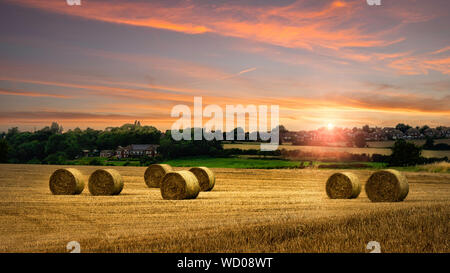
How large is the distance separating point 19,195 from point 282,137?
26837 mm

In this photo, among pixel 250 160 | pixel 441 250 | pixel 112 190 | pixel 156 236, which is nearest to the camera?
pixel 441 250

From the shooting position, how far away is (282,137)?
42.3 m

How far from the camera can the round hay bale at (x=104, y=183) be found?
19.8 meters

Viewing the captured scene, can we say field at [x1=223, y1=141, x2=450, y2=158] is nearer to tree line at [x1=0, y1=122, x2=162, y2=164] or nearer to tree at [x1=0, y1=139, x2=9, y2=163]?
tree line at [x1=0, y1=122, x2=162, y2=164]

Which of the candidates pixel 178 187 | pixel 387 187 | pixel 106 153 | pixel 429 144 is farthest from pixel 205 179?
pixel 429 144

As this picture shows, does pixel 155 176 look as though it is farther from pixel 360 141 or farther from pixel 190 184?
pixel 360 141

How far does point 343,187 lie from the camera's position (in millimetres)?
19703

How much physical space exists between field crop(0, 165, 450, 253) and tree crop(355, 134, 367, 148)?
76.9 ft

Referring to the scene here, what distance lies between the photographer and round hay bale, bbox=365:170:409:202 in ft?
59.8

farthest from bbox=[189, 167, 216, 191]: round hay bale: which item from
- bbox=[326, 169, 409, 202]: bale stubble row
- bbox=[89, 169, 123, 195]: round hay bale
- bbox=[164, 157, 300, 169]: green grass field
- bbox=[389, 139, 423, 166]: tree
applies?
bbox=[389, 139, 423, 166]: tree

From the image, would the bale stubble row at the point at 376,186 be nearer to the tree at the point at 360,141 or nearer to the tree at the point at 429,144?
the tree at the point at 360,141

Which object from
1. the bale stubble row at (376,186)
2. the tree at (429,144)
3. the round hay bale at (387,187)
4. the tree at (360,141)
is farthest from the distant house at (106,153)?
the tree at (429,144)
